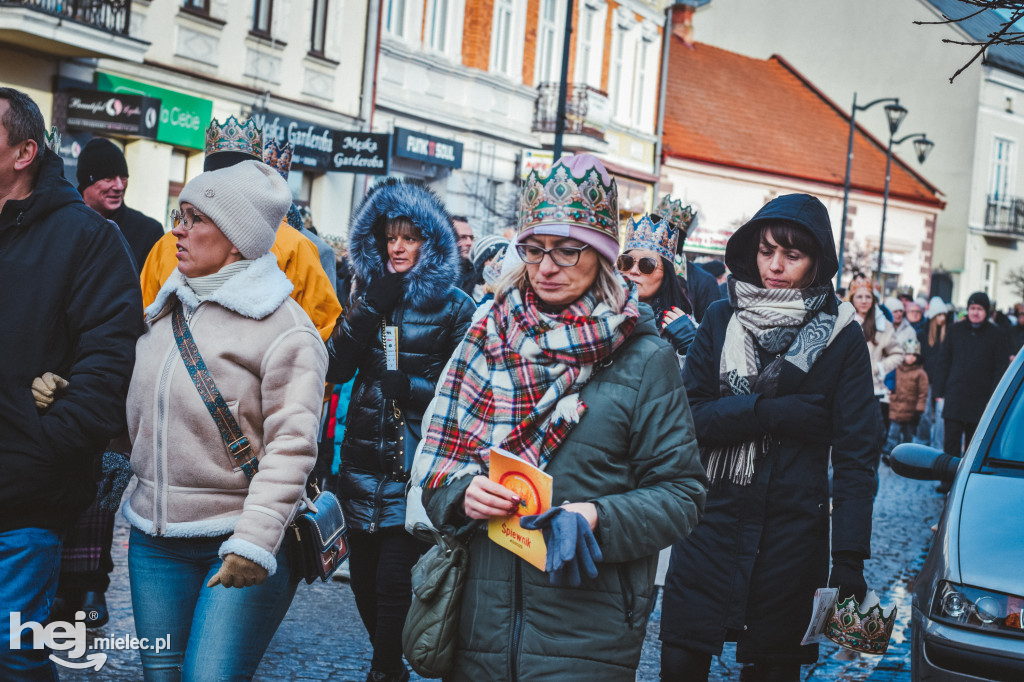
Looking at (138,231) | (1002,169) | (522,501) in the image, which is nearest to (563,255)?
(522,501)

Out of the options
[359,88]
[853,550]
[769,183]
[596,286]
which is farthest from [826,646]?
[769,183]

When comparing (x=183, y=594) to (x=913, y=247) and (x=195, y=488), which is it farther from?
(x=913, y=247)

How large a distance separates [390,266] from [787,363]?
2.01 metres

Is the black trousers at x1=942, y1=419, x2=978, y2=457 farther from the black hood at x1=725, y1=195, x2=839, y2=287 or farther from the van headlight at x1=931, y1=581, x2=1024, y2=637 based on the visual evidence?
the van headlight at x1=931, y1=581, x2=1024, y2=637

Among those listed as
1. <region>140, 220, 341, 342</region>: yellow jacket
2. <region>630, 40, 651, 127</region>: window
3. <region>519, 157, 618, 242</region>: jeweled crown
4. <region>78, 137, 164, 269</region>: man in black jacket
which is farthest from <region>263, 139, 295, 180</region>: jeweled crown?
<region>630, 40, 651, 127</region>: window

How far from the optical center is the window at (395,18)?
24.9 metres

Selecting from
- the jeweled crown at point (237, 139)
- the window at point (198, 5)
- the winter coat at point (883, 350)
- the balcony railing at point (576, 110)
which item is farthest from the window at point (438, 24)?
the jeweled crown at point (237, 139)

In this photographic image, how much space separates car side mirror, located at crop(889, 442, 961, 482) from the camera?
5004 millimetres

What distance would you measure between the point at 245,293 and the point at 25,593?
1067 millimetres

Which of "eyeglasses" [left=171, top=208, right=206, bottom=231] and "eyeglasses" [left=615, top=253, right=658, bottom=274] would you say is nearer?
"eyeglasses" [left=171, top=208, right=206, bottom=231]

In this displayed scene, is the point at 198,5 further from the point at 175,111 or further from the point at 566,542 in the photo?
the point at 566,542

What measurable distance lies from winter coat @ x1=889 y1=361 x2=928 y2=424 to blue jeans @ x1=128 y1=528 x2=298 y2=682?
48.4 feet

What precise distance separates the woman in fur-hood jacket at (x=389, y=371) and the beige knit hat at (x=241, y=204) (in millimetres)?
1735

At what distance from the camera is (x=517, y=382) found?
10.7 ft
